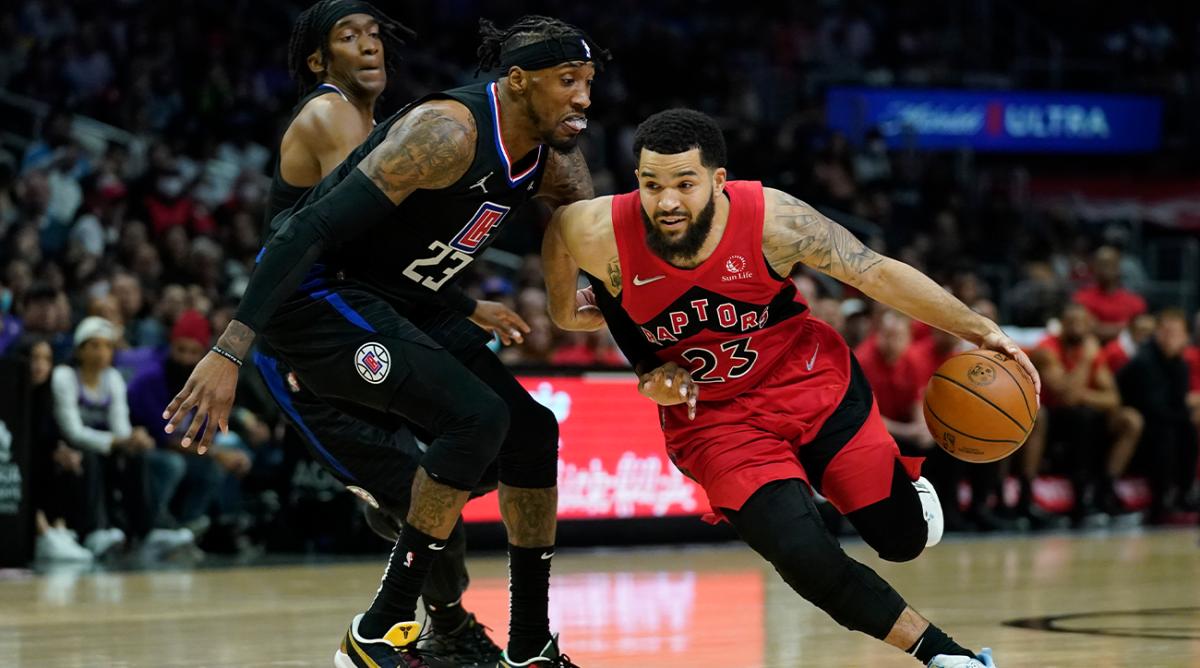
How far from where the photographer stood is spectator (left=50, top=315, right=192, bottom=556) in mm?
9375

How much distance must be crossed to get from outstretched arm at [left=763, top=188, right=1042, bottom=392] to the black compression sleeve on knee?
1.12 m

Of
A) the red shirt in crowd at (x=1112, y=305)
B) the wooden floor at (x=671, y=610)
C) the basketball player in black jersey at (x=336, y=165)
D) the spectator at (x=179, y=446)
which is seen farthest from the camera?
the red shirt in crowd at (x=1112, y=305)

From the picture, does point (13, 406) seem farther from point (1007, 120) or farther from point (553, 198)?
point (1007, 120)

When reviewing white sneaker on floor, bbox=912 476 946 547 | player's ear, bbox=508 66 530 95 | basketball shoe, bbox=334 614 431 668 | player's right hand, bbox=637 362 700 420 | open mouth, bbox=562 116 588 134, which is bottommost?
basketball shoe, bbox=334 614 431 668

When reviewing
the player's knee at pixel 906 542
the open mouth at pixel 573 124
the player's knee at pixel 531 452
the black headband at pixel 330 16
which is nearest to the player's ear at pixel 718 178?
the open mouth at pixel 573 124

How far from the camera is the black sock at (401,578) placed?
479 cm

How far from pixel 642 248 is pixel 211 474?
5.58 meters

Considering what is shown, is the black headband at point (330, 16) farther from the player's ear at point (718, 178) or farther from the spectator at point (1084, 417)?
the spectator at point (1084, 417)

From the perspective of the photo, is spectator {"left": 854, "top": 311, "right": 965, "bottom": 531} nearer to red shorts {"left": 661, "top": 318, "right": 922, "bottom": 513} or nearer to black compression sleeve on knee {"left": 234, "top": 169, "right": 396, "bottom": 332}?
red shorts {"left": 661, "top": 318, "right": 922, "bottom": 513}

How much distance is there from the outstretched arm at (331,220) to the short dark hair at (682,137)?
52 centimetres

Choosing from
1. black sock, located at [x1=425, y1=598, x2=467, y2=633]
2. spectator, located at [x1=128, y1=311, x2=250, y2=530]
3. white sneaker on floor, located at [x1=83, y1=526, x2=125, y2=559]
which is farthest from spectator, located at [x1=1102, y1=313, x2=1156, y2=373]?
black sock, located at [x1=425, y1=598, x2=467, y2=633]

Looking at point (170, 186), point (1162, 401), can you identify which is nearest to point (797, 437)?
point (1162, 401)

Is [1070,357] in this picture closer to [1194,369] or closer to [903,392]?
[1194,369]

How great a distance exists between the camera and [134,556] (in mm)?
9594
